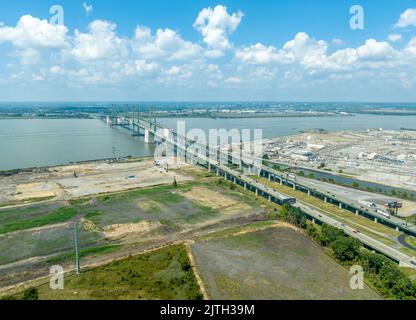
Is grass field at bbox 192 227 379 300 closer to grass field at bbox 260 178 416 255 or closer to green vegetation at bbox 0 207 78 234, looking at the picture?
grass field at bbox 260 178 416 255

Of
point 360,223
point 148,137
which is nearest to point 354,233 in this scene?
point 360,223

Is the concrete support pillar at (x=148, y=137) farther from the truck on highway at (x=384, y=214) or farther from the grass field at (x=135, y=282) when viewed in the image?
the grass field at (x=135, y=282)

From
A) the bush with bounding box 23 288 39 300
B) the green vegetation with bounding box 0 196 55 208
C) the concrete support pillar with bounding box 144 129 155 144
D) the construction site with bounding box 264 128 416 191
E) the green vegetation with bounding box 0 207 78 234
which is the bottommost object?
the bush with bounding box 23 288 39 300

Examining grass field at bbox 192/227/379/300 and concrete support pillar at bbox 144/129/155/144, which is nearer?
Result: grass field at bbox 192/227/379/300

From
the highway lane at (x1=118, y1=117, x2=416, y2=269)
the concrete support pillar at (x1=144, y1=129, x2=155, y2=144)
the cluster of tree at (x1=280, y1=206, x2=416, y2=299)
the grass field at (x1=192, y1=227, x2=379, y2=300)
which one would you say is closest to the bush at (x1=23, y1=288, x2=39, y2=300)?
the grass field at (x1=192, y1=227, x2=379, y2=300)

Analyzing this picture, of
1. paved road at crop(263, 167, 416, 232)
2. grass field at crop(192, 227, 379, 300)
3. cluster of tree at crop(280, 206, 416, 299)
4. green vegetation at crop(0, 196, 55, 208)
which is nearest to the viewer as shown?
cluster of tree at crop(280, 206, 416, 299)

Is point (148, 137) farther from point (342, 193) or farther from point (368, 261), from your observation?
point (368, 261)

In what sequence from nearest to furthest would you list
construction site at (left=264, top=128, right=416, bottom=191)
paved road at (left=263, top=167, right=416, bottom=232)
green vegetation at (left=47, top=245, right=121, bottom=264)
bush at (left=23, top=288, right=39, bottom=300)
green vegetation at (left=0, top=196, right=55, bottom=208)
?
bush at (left=23, top=288, right=39, bottom=300)
green vegetation at (left=47, top=245, right=121, bottom=264)
paved road at (left=263, top=167, right=416, bottom=232)
green vegetation at (left=0, top=196, right=55, bottom=208)
construction site at (left=264, top=128, right=416, bottom=191)

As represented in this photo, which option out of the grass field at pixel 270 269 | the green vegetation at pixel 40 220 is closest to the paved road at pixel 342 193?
the grass field at pixel 270 269
